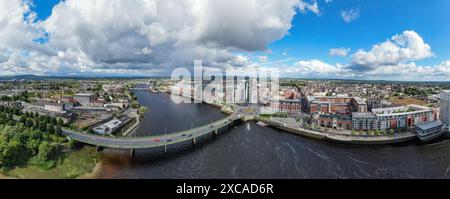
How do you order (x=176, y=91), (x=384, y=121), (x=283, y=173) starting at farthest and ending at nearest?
(x=176, y=91) → (x=384, y=121) → (x=283, y=173)

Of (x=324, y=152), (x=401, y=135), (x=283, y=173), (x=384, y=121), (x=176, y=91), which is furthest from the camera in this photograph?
(x=176, y=91)

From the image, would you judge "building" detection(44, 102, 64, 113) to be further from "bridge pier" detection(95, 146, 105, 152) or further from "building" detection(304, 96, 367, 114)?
"building" detection(304, 96, 367, 114)

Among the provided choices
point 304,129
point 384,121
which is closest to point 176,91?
point 304,129

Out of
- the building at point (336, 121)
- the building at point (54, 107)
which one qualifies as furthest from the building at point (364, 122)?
the building at point (54, 107)

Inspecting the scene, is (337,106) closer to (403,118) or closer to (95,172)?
(403,118)

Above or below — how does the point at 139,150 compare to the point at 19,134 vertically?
below

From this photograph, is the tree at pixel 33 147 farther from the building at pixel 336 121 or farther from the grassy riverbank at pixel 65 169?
the building at pixel 336 121

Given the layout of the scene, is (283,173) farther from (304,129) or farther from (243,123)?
(243,123)

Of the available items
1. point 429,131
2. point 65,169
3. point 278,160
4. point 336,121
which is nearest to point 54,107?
point 65,169
